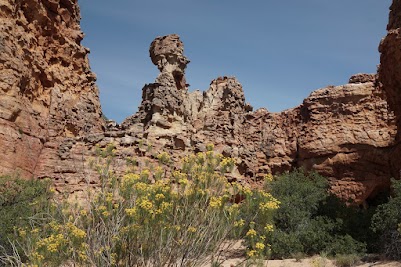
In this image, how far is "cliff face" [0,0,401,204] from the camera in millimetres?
15344

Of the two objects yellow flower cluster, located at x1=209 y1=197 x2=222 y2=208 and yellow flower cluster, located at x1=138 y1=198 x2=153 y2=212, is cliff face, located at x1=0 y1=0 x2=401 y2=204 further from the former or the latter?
yellow flower cluster, located at x1=138 y1=198 x2=153 y2=212

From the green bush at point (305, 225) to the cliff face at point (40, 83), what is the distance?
9.70m

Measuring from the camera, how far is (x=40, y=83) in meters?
17.7

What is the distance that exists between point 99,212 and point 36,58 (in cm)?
1285

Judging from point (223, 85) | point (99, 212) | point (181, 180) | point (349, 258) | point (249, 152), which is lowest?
point (349, 258)

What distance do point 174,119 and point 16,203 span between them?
11.4 m

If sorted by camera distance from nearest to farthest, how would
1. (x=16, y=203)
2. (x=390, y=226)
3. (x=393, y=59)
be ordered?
1. (x=16, y=203)
2. (x=390, y=226)
3. (x=393, y=59)

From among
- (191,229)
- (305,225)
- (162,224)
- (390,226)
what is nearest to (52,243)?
(162,224)

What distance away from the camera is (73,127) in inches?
723

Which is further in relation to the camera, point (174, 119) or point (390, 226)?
point (174, 119)

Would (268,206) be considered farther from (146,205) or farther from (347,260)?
(347,260)

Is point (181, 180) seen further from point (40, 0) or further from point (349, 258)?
point (40, 0)

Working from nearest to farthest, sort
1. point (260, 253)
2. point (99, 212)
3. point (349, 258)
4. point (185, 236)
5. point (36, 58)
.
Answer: point (260, 253) → point (185, 236) → point (99, 212) → point (349, 258) → point (36, 58)

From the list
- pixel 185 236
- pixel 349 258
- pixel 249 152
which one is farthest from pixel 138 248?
pixel 249 152
